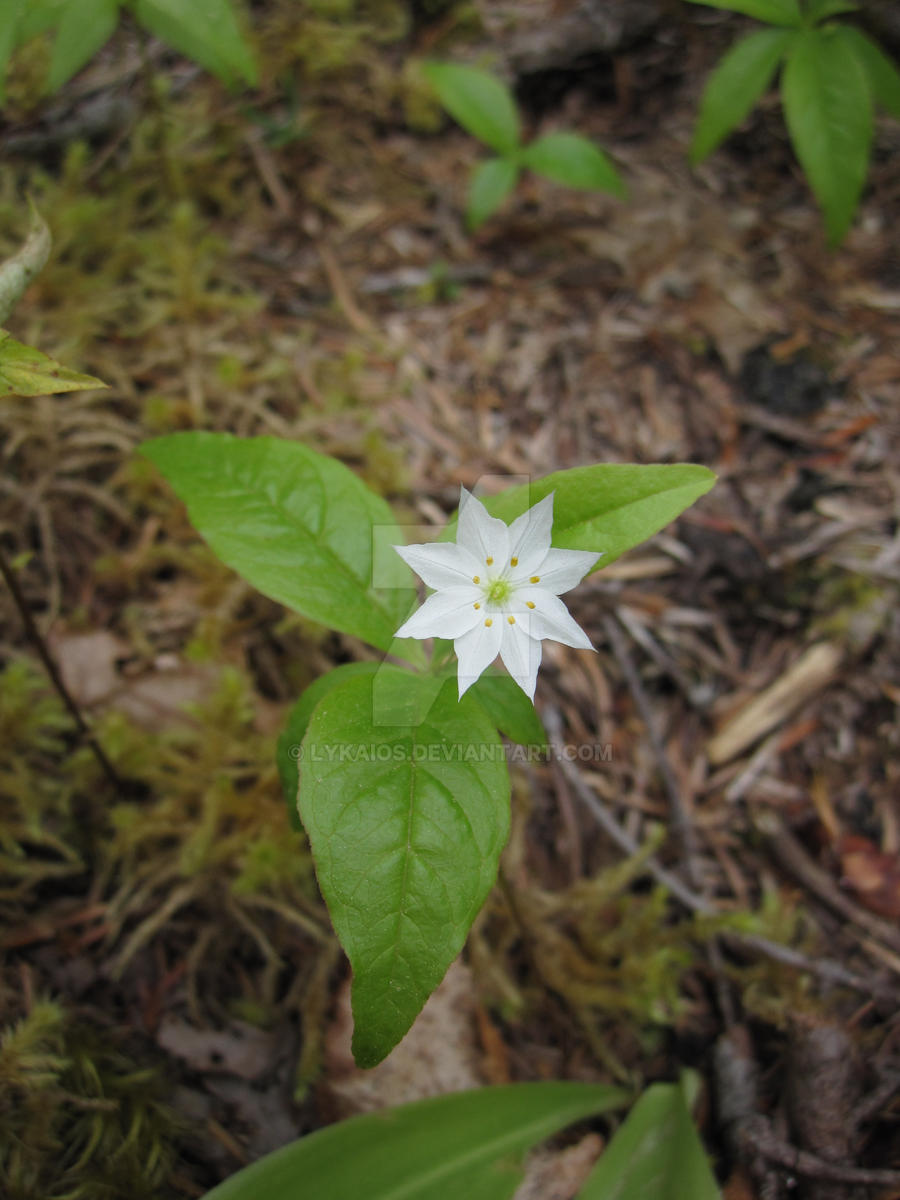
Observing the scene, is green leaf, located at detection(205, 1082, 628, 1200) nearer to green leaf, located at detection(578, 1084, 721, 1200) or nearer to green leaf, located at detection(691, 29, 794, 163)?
green leaf, located at detection(578, 1084, 721, 1200)

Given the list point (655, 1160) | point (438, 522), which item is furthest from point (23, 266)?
point (655, 1160)

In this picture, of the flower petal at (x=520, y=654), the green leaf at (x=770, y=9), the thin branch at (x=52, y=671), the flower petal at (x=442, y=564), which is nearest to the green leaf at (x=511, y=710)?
the flower petal at (x=520, y=654)

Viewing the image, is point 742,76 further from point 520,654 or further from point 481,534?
point 520,654

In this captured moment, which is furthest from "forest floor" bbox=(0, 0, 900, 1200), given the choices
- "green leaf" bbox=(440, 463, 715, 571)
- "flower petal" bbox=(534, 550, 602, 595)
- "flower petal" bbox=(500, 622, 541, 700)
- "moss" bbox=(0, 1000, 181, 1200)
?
"green leaf" bbox=(440, 463, 715, 571)

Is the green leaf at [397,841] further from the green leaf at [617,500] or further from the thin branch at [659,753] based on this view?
the thin branch at [659,753]

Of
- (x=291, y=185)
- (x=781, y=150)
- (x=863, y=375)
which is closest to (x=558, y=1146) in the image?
(x=863, y=375)
